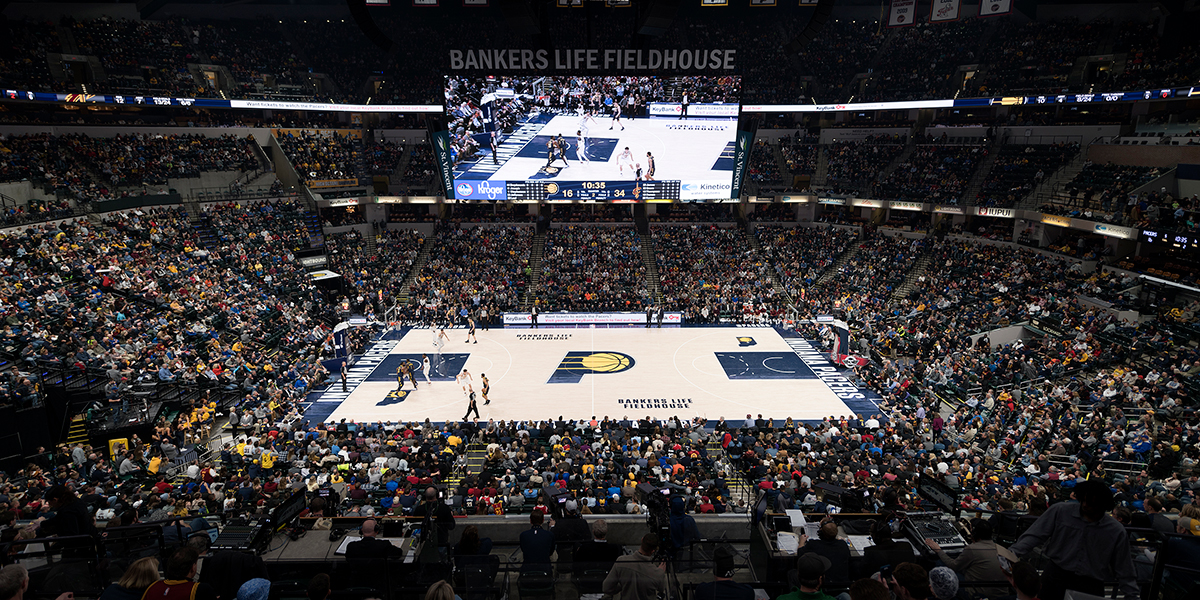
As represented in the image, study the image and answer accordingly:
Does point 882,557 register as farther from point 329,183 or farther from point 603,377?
point 329,183

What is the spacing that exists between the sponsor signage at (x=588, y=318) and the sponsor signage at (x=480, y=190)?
7.74 m

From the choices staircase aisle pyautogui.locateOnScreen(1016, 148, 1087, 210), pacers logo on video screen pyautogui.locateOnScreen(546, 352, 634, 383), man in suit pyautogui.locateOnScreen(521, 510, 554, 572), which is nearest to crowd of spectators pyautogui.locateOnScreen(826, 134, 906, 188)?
staircase aisle pyautogui.locateOnScreen(1016, 148, 1087, 210)

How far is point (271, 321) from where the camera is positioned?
28.9 meters

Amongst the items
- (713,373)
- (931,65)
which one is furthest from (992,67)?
(713,373)

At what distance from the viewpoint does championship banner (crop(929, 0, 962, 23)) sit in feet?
100

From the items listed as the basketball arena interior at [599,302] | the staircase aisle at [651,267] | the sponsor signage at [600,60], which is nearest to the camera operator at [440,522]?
the basketball arena interior at [599,302]

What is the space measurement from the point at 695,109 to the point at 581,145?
7.24 m

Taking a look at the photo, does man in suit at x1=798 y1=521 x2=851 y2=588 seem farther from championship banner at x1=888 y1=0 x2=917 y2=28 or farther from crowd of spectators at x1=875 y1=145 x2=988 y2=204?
crowd of spectators at x1=875 y1=145 x2=988 y2=204

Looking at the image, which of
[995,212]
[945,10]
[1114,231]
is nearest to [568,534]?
[1114,231]

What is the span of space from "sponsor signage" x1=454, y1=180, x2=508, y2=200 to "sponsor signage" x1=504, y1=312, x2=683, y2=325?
305 inches

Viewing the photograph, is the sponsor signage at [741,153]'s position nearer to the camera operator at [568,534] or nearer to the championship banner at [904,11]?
the championship banner at [904,11]

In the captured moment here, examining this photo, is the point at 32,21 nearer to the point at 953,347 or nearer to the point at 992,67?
the point at 953,347

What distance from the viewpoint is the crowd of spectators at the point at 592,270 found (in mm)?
36969

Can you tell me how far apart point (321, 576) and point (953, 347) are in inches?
1109
